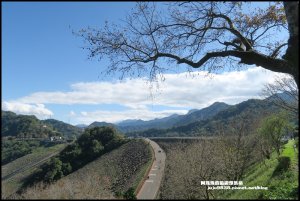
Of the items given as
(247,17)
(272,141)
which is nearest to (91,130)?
(272,141)

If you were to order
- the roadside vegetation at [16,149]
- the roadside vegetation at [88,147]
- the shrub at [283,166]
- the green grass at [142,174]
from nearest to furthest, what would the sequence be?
the shrub at [283,166] < the green grass at [142,174] < the roadside vegetation at [16,149] < the roadside vegetation at [88,147]

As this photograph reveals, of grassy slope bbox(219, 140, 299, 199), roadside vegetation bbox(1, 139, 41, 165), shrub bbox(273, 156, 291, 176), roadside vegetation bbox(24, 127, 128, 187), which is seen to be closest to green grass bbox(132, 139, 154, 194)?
roadside vegetation bbox(24, 127, 128, 187)

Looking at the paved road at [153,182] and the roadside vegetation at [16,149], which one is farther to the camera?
the roadside vegetation at [16,149]

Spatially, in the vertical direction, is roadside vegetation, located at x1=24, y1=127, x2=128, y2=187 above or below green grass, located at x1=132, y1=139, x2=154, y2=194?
above

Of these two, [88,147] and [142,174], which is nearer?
[142,174]

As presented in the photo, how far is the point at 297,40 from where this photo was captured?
282 inches

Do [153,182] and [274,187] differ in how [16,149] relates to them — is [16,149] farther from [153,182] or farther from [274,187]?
[274,187]

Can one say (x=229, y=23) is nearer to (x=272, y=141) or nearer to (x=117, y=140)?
(x=272, y=141)

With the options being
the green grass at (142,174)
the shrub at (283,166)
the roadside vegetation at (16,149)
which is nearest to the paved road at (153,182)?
the green grass at (142,174)

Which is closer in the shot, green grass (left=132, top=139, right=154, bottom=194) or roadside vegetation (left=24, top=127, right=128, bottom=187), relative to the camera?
green grass (left=132, top=139, right=154, bottom=194)

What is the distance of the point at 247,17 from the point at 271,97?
24.6 m

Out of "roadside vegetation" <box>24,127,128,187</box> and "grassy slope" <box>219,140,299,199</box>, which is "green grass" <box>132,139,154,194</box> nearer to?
"roadside vegetation" <box>24,127,128,187</box>

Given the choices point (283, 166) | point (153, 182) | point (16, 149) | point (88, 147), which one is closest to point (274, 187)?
point (283, 166)

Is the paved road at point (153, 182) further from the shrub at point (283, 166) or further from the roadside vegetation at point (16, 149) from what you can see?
the roadside vegetation at point (16, 149)
